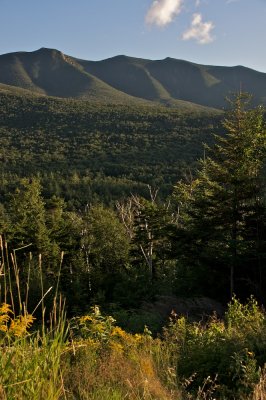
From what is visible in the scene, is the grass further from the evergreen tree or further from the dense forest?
the evergreen tree

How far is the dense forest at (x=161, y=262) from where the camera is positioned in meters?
3.97

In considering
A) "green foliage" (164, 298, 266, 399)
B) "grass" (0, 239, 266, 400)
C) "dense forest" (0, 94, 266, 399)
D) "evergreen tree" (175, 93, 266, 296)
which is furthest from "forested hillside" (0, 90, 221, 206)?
"grass" (0, 239, 266, 400)

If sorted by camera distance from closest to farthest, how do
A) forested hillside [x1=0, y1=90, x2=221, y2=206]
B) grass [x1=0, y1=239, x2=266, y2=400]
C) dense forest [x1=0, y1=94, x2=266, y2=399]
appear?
1. grass [x1=0, y1=239, x2=266, y2=400]
2. dense forest [x1=0, y1=94, x2=266, y2=399]
3. forested hillside [x1=0, y1=90, x2=221, y2=206]

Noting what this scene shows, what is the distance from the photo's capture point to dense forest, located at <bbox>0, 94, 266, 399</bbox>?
13.0 ft

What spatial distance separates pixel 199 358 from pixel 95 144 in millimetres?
98425

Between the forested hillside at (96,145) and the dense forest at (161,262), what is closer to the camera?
the dense forest at (161,262)

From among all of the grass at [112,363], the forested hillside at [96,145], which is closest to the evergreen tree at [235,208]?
the grass at [112,363]

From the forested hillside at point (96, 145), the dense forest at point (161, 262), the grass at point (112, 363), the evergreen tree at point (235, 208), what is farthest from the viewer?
the forested hillside at point (96, 145)

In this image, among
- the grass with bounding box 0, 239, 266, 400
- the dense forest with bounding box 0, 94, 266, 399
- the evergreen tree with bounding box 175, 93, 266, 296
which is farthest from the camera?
the evergreen tree with bounding box 175, 93, 266, 296

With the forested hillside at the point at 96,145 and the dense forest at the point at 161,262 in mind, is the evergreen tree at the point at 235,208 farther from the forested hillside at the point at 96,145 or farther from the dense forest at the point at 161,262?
the forested hillside at the point at 96,145

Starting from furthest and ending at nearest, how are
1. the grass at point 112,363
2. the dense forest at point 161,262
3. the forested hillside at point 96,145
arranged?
the forested hillside at point 96,145 < the dense forest at point 161,262 < the grass at point 112,363

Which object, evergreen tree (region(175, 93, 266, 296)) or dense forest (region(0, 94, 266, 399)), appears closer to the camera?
dense forest (region(0, 94, 266, 399))

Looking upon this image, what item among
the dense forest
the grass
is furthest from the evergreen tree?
the grass

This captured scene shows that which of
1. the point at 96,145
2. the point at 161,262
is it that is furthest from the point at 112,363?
the point at 96,145
